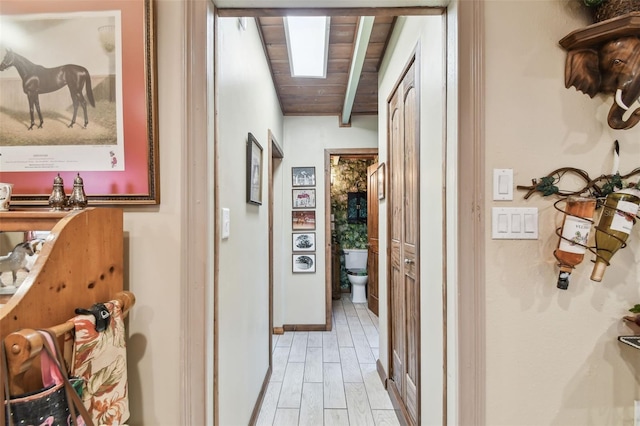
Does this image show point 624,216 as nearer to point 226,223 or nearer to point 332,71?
point 226,223

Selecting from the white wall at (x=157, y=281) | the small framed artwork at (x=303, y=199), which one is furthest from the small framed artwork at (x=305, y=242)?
the white wall at (x=157, y=281)

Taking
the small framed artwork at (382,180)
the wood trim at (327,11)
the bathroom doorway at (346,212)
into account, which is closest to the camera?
the wood trim at (327,11)

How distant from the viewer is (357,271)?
5031 mm

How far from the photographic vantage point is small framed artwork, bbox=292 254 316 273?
3.69 m

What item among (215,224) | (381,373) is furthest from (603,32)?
(381,373)

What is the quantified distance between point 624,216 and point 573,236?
0.16 meters

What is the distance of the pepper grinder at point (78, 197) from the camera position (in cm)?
91

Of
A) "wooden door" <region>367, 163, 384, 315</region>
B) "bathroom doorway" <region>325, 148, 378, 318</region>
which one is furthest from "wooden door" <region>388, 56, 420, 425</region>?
"bathroom doorway" <region>325, 148, 378, 318</region>

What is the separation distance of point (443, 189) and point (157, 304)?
110 centimetres

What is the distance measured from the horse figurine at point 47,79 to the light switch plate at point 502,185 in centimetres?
137

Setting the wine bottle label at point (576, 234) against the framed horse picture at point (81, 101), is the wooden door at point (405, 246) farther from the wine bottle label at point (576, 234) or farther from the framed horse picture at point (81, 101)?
the framed horse picture at point (81, 101)

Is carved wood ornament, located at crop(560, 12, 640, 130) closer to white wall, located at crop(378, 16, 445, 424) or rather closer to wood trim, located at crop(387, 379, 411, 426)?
white wall, located at crop(378, 16, 445, 424)

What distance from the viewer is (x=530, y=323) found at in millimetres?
1054

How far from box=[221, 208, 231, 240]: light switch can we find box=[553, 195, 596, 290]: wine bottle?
1228mm
